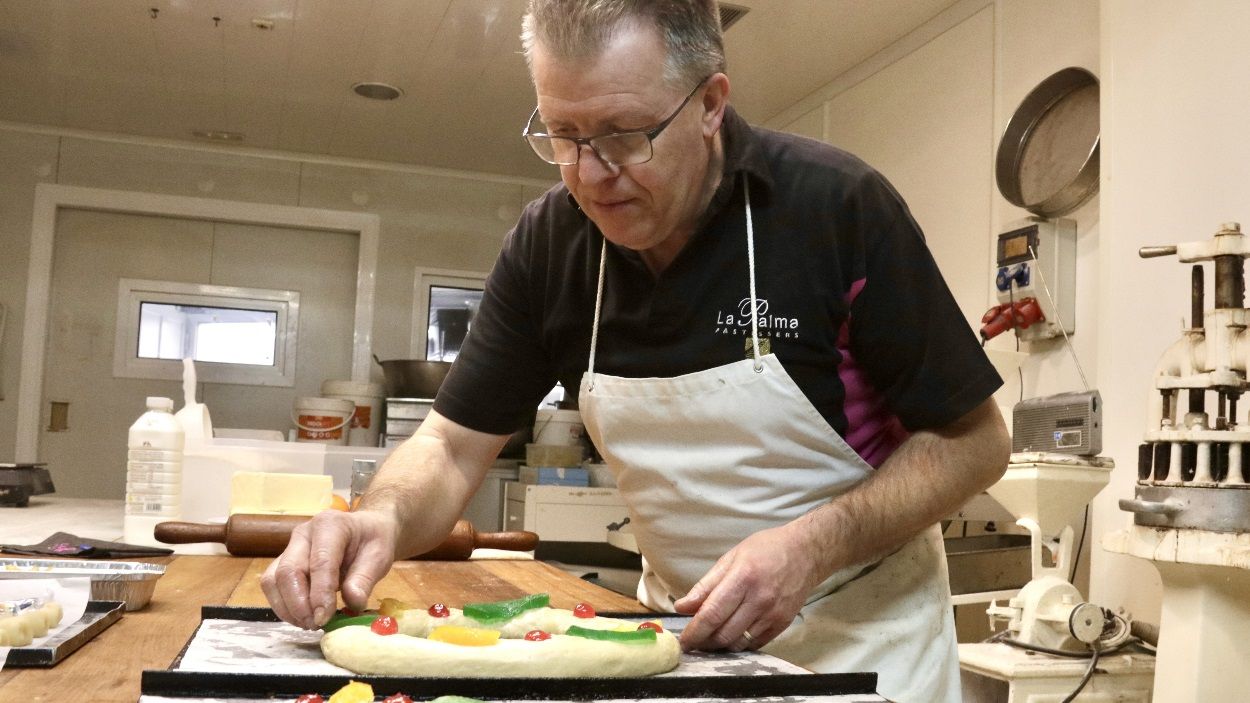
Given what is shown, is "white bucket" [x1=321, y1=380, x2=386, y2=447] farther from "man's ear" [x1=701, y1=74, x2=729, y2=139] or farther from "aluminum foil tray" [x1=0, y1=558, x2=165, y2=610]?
"man's ear" [x1=701, y1=74, x2=729, y2=139]

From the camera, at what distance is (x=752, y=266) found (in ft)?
4.39

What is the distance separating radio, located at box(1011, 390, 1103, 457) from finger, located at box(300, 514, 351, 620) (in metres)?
1.80

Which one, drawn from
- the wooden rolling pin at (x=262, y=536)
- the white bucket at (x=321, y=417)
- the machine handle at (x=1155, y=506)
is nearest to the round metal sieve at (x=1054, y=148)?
the machine handle at (x=1155, y=506)

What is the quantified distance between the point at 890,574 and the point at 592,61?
0.74m

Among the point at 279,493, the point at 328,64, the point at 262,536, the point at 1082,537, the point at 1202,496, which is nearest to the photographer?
the point at 1202,496

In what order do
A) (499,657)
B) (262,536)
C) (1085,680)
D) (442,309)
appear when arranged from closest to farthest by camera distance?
(499,657) < (262,536) < (1085,680) < (442,309)

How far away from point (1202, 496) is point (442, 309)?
4.91 m

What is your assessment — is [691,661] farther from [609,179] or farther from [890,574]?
[609,179]

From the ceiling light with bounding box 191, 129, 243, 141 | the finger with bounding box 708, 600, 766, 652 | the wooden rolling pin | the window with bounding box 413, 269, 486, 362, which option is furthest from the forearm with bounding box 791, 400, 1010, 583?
the ceiling light with bounding box 191, 129, 243, 141

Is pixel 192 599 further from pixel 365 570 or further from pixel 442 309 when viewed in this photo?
pixel 442 309

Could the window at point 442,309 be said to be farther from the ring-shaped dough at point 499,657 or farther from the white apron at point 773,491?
the ring-shaped dough at point 499,657

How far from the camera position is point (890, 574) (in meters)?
1.36

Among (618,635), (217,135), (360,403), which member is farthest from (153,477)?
(217,135)

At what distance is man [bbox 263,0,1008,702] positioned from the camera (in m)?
1.21
